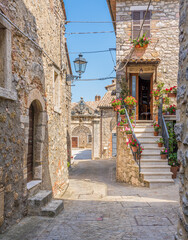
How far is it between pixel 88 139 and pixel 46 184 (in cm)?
2332

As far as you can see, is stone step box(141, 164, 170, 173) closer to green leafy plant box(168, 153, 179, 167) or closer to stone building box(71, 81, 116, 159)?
green leafy plant box(168, 153, 179, 167)

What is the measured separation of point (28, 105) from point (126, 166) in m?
4.39

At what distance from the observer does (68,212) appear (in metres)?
4.39

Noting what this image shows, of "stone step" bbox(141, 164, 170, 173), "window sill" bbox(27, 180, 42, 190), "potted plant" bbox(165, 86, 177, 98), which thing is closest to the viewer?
"window sill" bbox(27, 180, 42, 190)

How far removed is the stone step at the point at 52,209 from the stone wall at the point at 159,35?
281 inches

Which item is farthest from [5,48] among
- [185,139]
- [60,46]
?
[60,46]

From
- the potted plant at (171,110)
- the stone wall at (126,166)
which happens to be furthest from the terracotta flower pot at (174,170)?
the potted plant at (171,110)

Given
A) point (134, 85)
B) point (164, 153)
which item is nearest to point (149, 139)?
point (164, 153)

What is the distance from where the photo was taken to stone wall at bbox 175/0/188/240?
8.27 ft

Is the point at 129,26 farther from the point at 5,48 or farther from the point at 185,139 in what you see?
the point at 185,139

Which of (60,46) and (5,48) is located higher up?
(60,46)

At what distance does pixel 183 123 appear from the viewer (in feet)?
8.68

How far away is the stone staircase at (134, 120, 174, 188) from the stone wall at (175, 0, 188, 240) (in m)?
3.97

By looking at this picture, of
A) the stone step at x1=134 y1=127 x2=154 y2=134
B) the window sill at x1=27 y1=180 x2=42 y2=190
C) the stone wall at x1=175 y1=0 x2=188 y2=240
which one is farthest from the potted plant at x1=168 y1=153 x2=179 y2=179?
the stone wall at x1=175 y1=0 x2=188 y2=240
